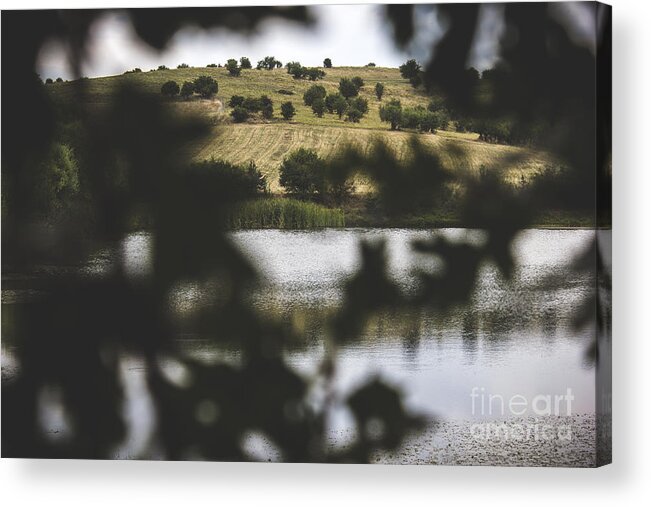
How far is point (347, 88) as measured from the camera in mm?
9219

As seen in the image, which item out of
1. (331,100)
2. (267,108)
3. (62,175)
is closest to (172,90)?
Answer: (267,108)

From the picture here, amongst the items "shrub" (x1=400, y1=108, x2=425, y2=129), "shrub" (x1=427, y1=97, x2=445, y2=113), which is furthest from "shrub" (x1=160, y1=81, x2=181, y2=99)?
"shrub" (x1=427, y1=97, x2=445, y2=113)

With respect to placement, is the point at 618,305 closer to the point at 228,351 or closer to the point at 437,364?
the point at 437,364

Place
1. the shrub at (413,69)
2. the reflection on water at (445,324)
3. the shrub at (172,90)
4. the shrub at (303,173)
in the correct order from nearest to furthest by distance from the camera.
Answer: the reflection on water at (445,324) < the shrub at (413,69) < the shrub at (303,173) < the shrub at (172,90)

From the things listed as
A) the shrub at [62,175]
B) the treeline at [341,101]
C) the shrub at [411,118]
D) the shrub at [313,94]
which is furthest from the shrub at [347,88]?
the shrub at [62,175]

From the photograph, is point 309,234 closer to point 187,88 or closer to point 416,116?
point 416,116

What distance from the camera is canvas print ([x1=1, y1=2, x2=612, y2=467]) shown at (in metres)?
8.92

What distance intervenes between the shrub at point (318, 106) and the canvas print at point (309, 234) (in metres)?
0.03

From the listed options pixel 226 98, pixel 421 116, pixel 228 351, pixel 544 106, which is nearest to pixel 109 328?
pixel 228 351

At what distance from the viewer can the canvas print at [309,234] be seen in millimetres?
8922

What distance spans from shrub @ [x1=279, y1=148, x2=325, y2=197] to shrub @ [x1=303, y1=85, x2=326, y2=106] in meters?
0.28

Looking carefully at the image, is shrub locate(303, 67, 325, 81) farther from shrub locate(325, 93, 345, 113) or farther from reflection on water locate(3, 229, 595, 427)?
reflection on water locate(3, 229, 595, 427)

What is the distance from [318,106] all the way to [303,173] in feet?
1.28

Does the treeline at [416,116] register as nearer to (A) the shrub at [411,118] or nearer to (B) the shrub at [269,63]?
(A) the shrub at [411,118]
